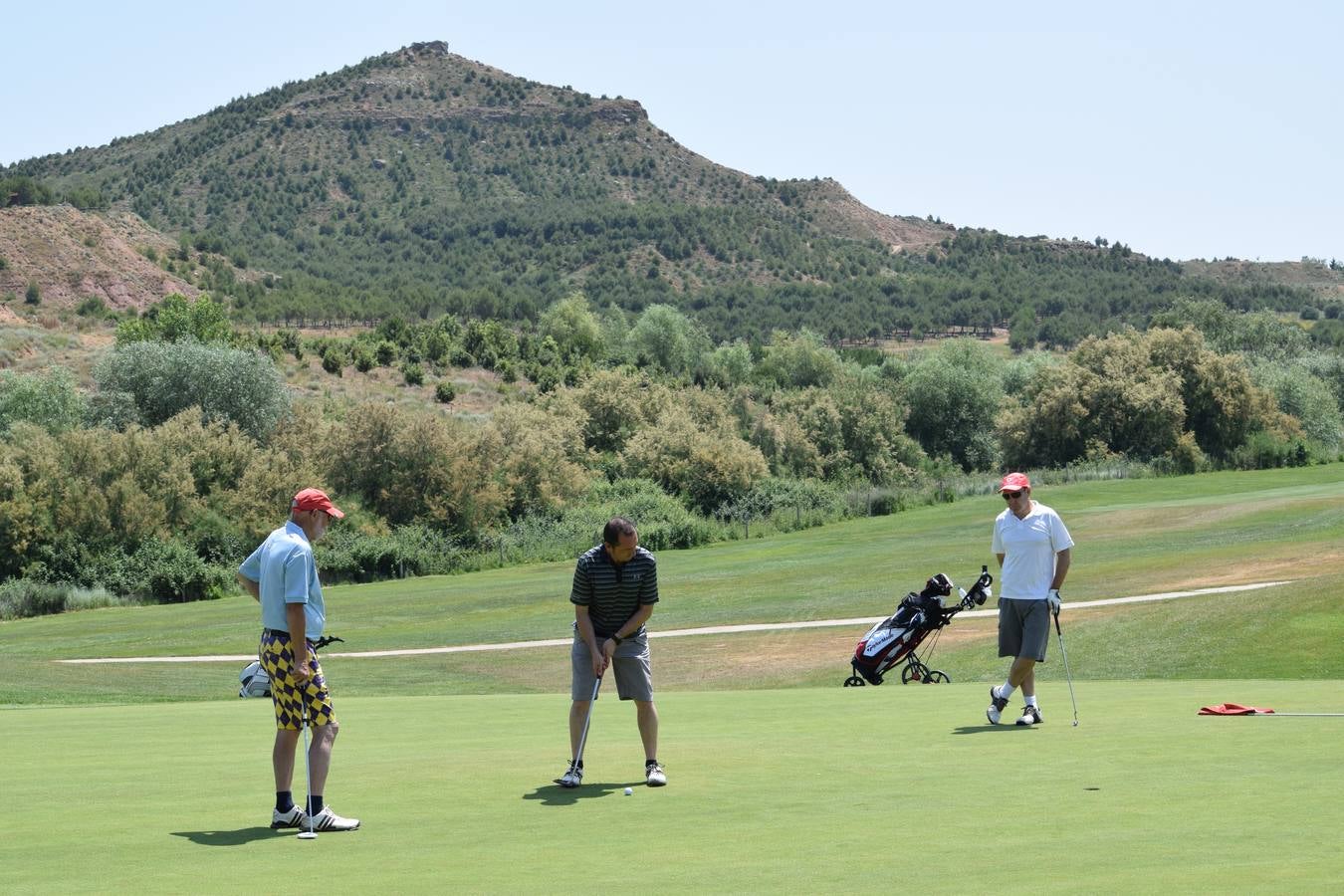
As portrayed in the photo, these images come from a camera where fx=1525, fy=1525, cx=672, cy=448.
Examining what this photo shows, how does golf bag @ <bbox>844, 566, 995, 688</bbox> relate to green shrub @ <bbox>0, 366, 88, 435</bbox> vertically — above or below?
below

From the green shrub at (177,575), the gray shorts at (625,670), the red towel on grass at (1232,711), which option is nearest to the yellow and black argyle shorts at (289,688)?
the gray shorts at (625,670)

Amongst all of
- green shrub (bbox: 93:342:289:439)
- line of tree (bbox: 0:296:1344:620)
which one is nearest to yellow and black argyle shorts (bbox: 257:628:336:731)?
line of tree (bbox: 0:296:1344:620)

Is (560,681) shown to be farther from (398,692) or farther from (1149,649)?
(1149,649)

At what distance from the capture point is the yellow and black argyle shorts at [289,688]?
963 cm

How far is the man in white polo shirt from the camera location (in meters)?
14.4

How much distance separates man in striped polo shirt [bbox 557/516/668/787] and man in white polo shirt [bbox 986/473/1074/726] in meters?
4.47

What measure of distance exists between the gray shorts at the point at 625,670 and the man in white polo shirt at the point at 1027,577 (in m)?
4.45

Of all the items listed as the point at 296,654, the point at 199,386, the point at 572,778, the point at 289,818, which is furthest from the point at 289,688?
the point at 199,386

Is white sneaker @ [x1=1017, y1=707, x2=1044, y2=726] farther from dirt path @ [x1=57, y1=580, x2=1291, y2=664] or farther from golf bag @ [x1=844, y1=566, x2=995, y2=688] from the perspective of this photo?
dirt path @ [x1=57, y1=580, x2=1291, y2=664]

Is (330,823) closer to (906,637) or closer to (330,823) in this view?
(330,823)

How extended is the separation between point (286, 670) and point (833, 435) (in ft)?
285

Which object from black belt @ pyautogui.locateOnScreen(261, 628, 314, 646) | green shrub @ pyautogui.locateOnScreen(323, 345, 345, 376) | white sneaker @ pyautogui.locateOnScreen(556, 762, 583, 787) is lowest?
Result: white sneaker @ pyautogui.locateOnScreen(556, 762, 583, 787)

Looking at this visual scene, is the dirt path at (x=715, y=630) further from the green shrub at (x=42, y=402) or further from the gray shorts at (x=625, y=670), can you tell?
the green shrub at (x=42, y=402)

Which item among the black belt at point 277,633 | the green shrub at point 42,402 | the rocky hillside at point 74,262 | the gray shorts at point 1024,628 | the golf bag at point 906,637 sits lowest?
the golf bag at point 906,637
